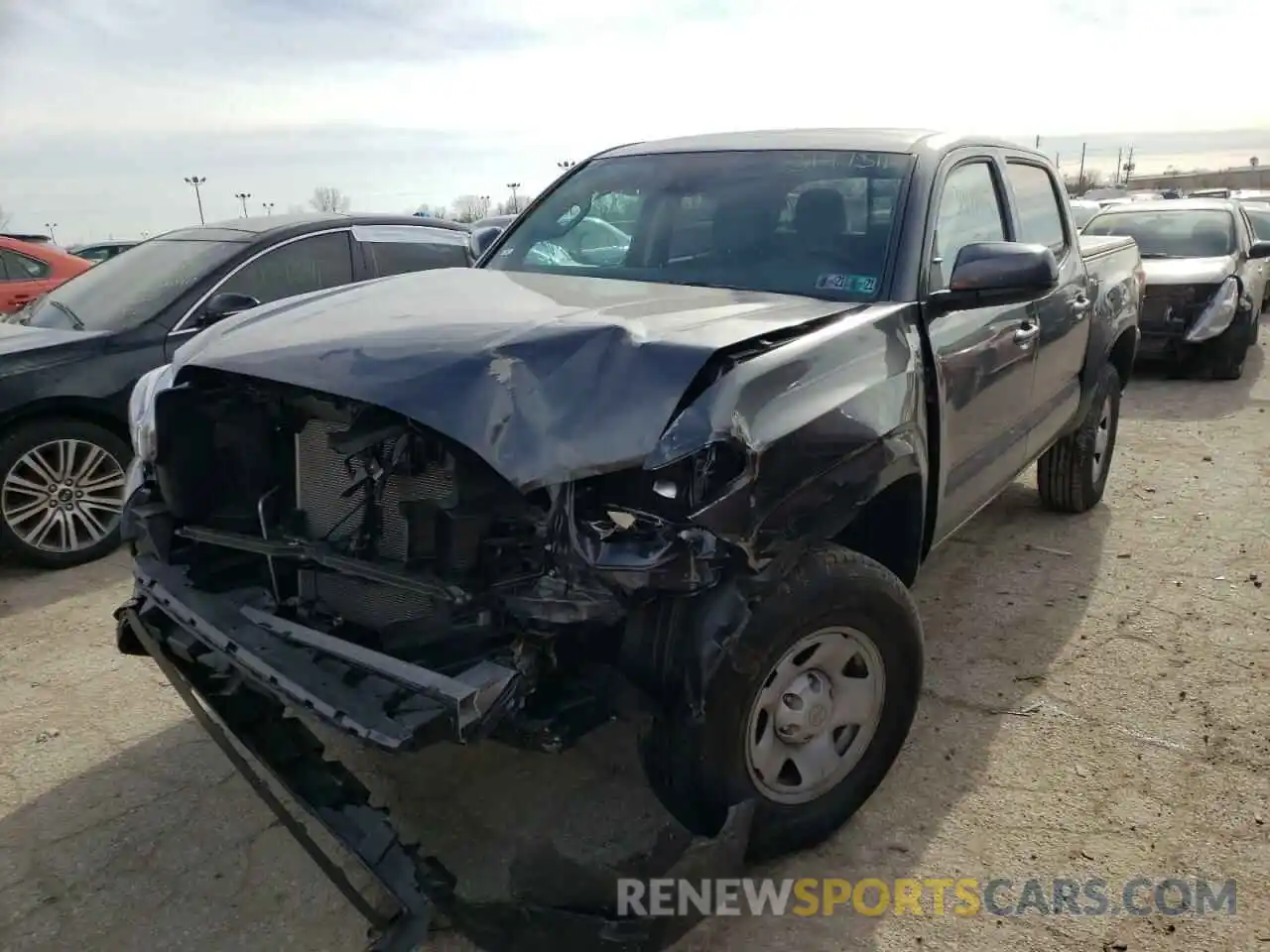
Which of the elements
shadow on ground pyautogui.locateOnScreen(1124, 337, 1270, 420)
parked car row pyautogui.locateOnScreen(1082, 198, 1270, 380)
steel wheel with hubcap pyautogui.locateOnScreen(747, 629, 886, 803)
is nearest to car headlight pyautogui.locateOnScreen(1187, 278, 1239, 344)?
parked car row pyautogui.locateOnScreen(1082, 198, 1270, 380)

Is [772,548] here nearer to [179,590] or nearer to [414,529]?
[414,529]

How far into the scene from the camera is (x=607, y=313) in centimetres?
255

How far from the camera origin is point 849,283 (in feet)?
9.85

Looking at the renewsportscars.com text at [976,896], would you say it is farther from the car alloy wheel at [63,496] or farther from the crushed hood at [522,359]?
the car alloy wheel at [63,496]

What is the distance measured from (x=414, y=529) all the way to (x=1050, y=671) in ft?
8.34

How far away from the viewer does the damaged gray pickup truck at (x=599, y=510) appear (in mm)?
2121

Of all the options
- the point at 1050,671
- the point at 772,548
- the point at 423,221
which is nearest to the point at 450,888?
the point at 772,548

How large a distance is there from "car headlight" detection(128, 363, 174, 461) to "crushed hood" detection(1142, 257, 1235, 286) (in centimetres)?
867

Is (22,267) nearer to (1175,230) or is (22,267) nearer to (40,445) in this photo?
(40,445)

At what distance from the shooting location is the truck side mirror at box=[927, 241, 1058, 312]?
2910mm

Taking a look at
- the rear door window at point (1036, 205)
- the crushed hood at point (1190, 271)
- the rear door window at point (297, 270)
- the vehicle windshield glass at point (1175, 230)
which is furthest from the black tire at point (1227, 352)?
the rear door window at point (297, 270)

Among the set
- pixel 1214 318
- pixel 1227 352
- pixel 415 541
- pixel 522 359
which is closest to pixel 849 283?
pixel 522 359

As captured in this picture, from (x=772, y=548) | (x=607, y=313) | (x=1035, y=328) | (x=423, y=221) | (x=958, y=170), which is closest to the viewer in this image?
(x=772, y=548)

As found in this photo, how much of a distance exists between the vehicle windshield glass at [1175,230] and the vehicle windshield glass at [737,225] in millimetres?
7922
